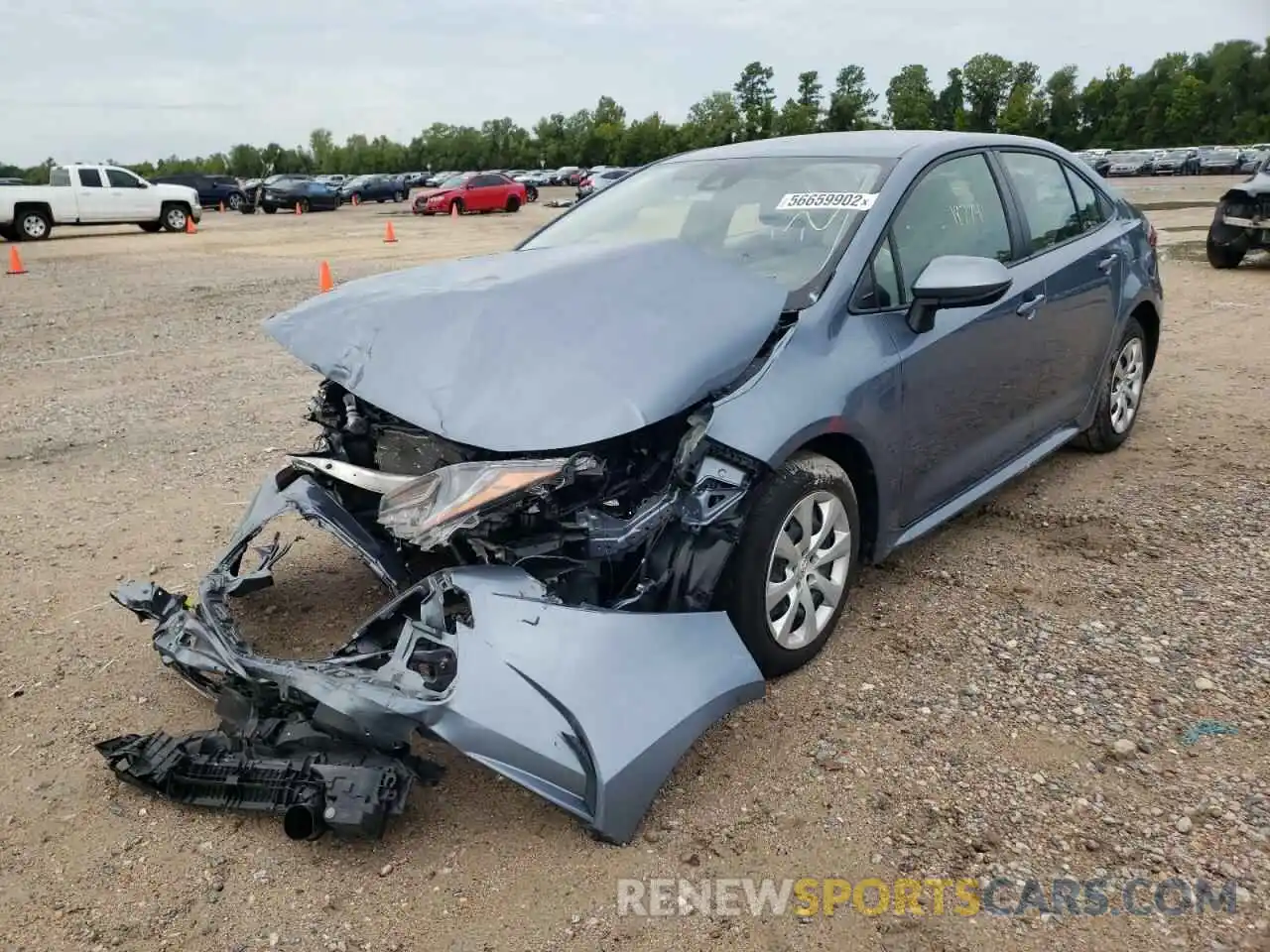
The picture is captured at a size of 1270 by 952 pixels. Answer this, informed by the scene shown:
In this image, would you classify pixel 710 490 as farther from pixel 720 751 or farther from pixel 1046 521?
pixel 1046 521

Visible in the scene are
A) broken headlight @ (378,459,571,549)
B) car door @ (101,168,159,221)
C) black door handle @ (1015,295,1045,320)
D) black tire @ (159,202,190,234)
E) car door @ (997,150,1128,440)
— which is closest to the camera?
broken headlight @ (378,459,571,549)

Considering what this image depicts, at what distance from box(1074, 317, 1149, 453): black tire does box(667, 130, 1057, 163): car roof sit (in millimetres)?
1315

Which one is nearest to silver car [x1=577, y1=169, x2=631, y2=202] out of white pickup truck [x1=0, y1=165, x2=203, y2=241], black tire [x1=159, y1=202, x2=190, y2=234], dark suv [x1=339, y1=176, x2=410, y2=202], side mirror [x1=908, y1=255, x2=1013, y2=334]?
side mirror [x1=908, y1=255, x2=1013, y2=334]

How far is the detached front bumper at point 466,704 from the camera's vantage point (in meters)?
2.35

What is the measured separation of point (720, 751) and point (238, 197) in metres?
43.6

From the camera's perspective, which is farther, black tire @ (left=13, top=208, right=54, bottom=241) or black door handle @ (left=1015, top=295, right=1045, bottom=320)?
black tire @ (left=13, top=208, right=54, bottom=241)

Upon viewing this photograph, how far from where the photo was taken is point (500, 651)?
2.43 meters

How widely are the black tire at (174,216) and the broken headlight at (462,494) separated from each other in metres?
27.1

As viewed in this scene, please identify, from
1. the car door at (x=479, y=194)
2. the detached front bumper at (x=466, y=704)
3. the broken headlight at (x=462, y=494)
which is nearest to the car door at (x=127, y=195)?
the car door at (x=479, y=194)

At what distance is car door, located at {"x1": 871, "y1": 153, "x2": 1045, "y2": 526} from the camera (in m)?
3.55

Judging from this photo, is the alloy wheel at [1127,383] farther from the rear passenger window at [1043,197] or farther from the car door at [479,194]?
the car door at [479,194]

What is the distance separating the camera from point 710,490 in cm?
286

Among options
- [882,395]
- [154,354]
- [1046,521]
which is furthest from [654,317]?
[154,354]

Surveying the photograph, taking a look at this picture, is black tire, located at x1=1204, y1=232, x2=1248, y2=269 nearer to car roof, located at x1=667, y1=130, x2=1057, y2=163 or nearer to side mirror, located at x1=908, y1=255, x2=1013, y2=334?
car roof, located at x1=667, y1=130, x2=1057, y2=163
